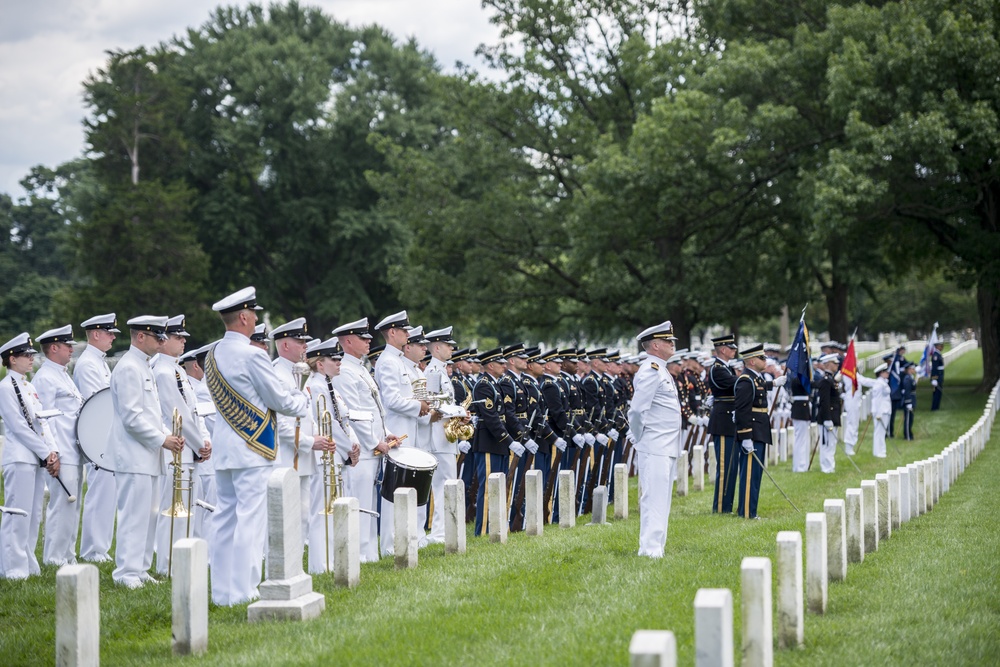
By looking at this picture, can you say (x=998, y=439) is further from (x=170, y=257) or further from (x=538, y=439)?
(x=170, y=257)

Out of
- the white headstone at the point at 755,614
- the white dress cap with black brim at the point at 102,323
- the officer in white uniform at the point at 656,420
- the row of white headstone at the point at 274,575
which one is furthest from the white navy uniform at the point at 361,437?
the white headstone at the point at 755,614

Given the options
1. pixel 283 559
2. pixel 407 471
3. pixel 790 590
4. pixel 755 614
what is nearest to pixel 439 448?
pixel 407 471

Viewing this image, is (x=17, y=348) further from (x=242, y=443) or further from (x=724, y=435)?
(x=724, y=435)

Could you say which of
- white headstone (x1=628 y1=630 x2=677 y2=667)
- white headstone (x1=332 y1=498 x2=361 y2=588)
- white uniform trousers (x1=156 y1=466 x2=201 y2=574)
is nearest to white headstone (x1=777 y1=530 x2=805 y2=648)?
white headstone (x1=628 y1=630 x2=677 y2=667)

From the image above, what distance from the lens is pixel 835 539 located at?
8.84 meters

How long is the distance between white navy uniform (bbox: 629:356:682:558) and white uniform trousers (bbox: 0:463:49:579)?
589 cm

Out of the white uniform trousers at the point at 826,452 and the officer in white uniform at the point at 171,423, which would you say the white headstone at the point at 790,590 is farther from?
the white uniform trousers at the point at 826,452

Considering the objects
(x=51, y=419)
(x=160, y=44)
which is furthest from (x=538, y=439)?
(x=160, y=44)

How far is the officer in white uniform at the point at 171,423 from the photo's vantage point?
10344 millimetres

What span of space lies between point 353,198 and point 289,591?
44316 millimetres

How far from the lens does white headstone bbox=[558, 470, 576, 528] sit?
43.0 feet

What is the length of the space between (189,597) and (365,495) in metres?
4.53

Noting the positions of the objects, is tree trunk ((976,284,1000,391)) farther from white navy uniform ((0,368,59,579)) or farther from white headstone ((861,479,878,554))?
white navy uniform ((0,368,59,579))

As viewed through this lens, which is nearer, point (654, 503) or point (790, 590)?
point (790, 590)
